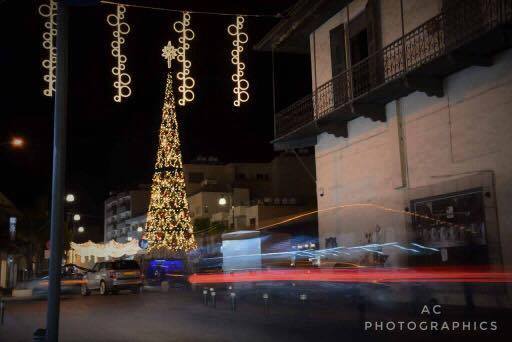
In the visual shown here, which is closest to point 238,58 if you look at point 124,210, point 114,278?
point 114,278

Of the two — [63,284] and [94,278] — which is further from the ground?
[94,278]

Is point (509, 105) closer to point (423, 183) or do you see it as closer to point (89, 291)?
point (423, 183)

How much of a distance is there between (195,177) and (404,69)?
6312 centimetres

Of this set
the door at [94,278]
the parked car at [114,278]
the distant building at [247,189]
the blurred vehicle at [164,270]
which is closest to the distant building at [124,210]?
the distant building at [247,189]

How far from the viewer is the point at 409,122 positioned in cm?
1847

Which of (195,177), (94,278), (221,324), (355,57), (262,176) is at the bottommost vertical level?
(221,324)

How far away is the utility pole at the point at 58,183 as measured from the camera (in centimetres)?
782

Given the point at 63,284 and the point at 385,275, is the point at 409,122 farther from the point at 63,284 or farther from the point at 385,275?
the point at 63,284

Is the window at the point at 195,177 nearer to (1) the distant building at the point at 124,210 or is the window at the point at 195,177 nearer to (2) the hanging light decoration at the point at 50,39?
(1) the distant building at the point at 124,210

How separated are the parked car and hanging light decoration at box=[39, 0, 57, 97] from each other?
18.6 metres

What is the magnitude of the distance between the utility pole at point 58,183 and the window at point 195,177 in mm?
70390

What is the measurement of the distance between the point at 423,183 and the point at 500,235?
325 centimetres

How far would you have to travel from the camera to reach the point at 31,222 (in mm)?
47406

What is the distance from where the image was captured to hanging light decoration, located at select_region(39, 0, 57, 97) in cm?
1304
